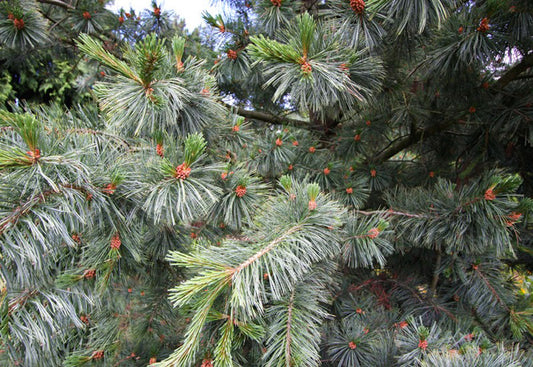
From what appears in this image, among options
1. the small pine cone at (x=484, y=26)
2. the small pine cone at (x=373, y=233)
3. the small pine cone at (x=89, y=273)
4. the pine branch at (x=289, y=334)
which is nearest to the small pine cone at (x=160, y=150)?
the small pine cone at (x=89, y=273)

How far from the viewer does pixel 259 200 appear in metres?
0.78

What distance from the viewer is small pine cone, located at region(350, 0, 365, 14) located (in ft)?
2.67

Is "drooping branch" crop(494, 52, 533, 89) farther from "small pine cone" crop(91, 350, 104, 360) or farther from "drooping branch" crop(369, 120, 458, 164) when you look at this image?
"small pine cone" crop(91, 350, 104, 360)

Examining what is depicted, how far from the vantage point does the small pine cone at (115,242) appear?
0.62m

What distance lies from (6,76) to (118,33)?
3131 millimetres

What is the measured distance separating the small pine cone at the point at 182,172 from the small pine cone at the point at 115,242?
7.1 inches

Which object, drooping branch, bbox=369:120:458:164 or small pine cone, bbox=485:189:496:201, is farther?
drooping branch, bbox=369:120:458:164

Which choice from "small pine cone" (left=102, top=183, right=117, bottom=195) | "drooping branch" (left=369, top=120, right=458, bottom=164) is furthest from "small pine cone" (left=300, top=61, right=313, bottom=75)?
"drooping branch" (left=369, top=120, right=458, bottom=164)

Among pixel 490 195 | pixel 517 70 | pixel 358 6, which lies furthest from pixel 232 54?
pixel 517 70

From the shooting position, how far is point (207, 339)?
638mm

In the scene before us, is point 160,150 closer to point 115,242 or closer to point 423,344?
point 115,242

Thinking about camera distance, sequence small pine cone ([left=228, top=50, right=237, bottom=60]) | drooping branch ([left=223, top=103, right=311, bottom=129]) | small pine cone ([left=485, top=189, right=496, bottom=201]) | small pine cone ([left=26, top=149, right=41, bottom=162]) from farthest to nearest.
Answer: drooping branch ([left=223, top=103, right=311, bottom=129]) < small pine cone ([left=228, top=50, right=237, bottom=60]) < small pine cone ([left=485, top=189, right=496, bottom=201]) < small pine cone ([left=26, top=149, right=41, bottom=162])

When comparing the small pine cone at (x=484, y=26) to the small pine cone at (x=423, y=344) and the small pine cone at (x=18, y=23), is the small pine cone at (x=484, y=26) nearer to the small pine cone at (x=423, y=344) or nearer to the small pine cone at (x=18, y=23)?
the small pine cone at (x=423, y=344)

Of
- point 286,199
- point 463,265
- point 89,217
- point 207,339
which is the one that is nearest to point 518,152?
point 463,265
